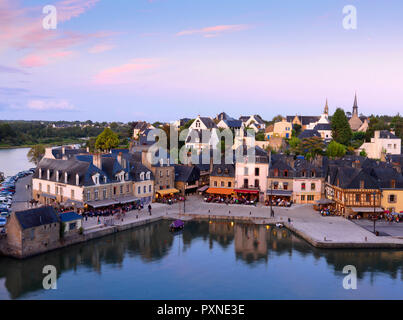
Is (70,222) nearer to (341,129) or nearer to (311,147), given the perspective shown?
(311,147)

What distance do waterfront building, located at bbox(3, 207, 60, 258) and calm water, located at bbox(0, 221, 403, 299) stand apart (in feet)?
2.32

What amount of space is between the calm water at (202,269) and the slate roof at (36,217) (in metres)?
2.41

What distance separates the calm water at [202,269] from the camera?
23.5 m

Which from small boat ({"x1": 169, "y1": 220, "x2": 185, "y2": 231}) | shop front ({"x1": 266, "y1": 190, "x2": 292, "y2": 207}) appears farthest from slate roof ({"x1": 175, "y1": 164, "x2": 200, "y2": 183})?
small boat ({"x1": 169, "y1": 220, "x2": 185, "y2": 231})

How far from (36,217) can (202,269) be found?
40.8ft

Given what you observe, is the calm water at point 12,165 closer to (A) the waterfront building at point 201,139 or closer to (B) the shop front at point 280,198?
(A) the waterfront building at point 201,139

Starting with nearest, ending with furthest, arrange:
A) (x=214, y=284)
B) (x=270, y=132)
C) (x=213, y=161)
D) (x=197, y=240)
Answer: (x=214, y=284) < (x=197, y=240) < (x=213, y=161) < (x=270, y=132)

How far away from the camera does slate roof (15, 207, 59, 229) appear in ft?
90.4

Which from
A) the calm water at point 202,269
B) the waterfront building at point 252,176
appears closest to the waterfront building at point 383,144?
the waterfront building at point 252,176

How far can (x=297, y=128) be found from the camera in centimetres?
8556
